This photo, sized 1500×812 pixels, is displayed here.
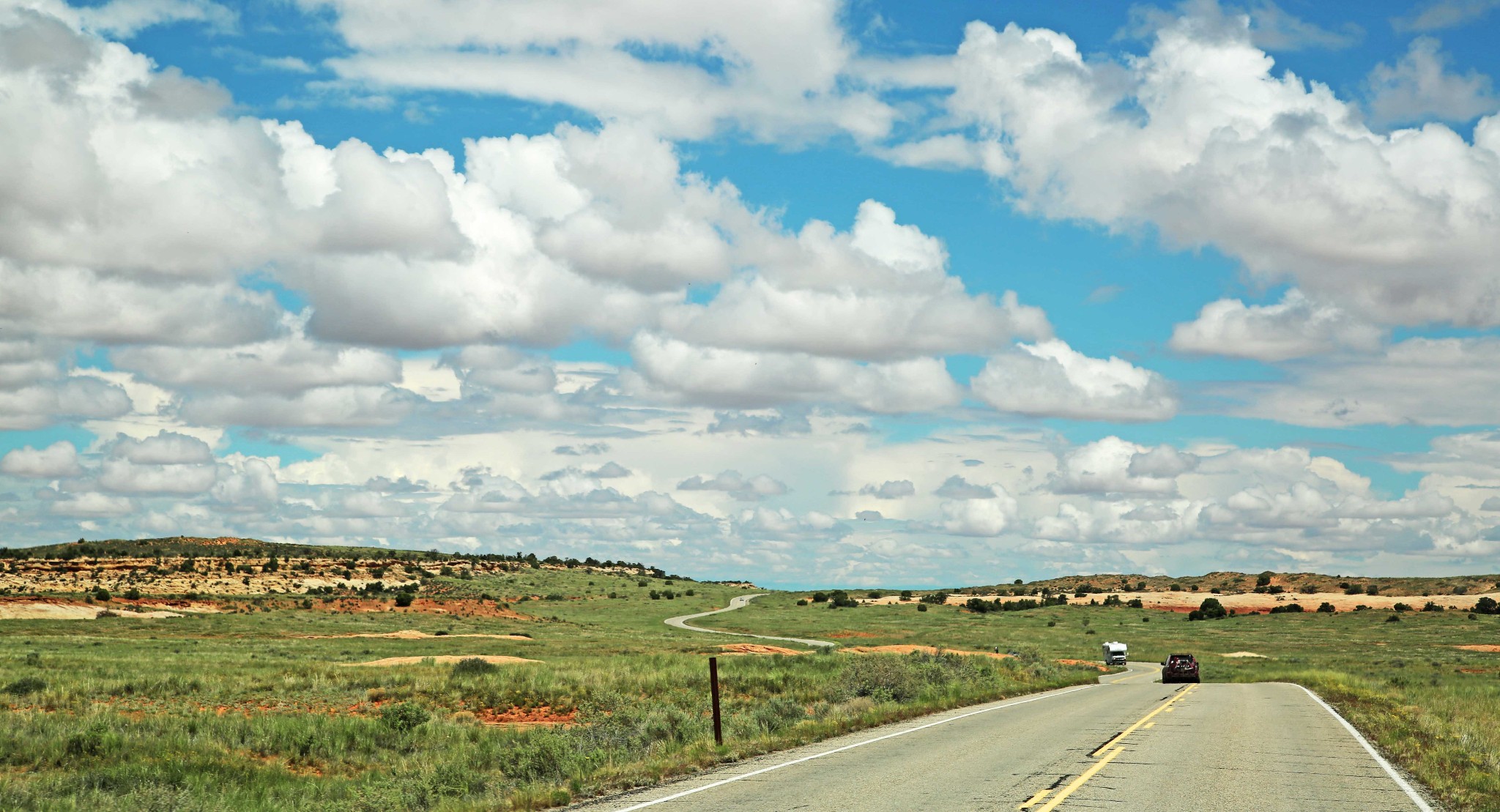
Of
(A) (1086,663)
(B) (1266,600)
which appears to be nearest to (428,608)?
(A) (1086,663)

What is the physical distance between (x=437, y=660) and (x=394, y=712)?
2134cm

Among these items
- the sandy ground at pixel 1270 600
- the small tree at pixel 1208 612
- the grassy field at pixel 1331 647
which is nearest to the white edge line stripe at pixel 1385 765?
the grassy field at pixel 1331 647

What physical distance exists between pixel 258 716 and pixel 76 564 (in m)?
106

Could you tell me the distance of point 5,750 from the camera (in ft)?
67.7

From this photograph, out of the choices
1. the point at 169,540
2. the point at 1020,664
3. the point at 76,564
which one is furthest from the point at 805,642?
the point at 169,540

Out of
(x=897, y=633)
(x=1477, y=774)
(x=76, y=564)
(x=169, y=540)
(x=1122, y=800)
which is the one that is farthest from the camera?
(x=169, y=540)

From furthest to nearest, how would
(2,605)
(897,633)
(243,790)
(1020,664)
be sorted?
(897,633)
(2,605)
(1020,664)
(243,790)

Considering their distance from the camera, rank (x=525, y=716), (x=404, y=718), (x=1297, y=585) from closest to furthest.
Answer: (x=404, y=718) < (x=525, y=716) < (x=1297, y=585)

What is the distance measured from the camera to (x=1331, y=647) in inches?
3172

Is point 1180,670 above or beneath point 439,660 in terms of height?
beneath

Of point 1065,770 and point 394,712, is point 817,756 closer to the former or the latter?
point 1065,770

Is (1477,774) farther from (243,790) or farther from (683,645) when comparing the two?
(683,645)

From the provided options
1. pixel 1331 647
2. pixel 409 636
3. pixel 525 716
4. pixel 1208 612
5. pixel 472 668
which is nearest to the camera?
pixel 525 716

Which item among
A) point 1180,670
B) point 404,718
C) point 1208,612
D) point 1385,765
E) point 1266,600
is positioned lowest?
point 1208,612
